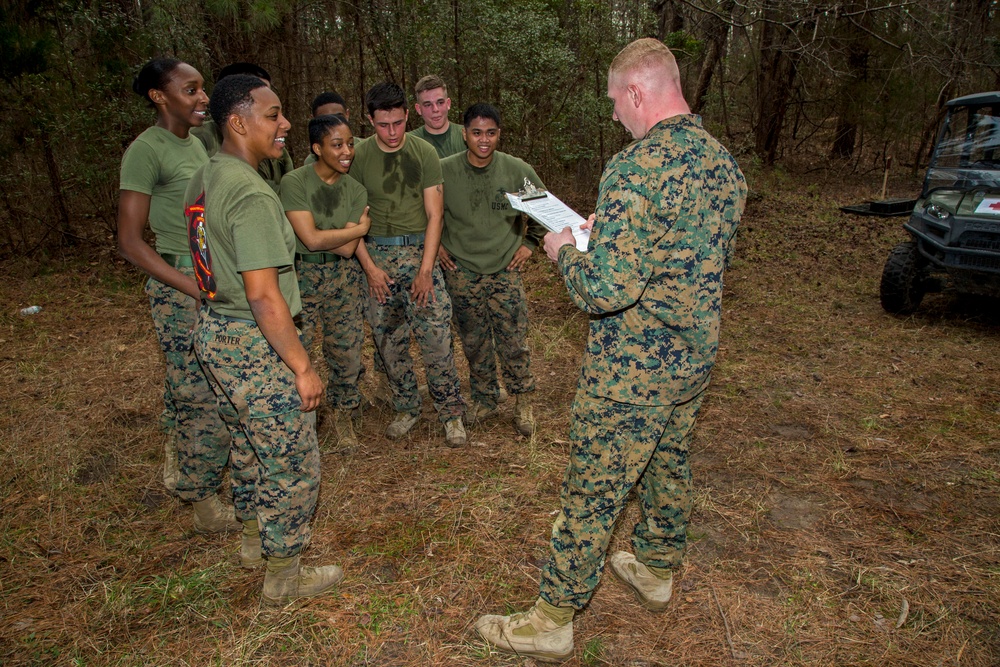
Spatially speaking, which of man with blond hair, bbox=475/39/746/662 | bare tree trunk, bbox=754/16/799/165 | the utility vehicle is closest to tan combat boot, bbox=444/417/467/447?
man with blond hair, bbox=475/39/746/662

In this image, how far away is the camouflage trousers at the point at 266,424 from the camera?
91.4 inches

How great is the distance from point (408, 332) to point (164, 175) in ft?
5.52

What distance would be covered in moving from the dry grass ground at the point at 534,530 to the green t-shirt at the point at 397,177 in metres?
1.47

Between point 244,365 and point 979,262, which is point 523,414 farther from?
point 979,262

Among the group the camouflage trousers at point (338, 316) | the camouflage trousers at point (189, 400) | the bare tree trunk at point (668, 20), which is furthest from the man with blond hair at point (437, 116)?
the bare tree trunk at point (668, 20)

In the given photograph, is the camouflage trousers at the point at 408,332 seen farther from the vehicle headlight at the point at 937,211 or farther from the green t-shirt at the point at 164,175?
the vehicle headlight at the point at 937,211

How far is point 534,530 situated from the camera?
3.24 meters

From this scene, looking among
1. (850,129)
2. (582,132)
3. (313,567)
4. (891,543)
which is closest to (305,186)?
(313,567)

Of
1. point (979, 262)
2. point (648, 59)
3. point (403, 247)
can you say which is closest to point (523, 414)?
point (403, 247)

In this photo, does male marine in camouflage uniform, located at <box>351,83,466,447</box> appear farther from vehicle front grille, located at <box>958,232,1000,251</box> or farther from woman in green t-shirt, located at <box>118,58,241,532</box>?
vehicle front grille, located at <box>958,232,1000,251</box>

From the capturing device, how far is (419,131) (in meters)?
4.54

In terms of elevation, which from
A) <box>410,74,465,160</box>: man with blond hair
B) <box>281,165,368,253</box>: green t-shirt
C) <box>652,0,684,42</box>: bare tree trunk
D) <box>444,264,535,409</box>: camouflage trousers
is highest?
<box>652,0,684,42</box>: bare tree trunk

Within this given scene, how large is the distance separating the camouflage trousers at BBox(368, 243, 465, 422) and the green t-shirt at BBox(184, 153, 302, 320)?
1486mm

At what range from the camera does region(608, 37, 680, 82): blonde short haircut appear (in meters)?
1.98
